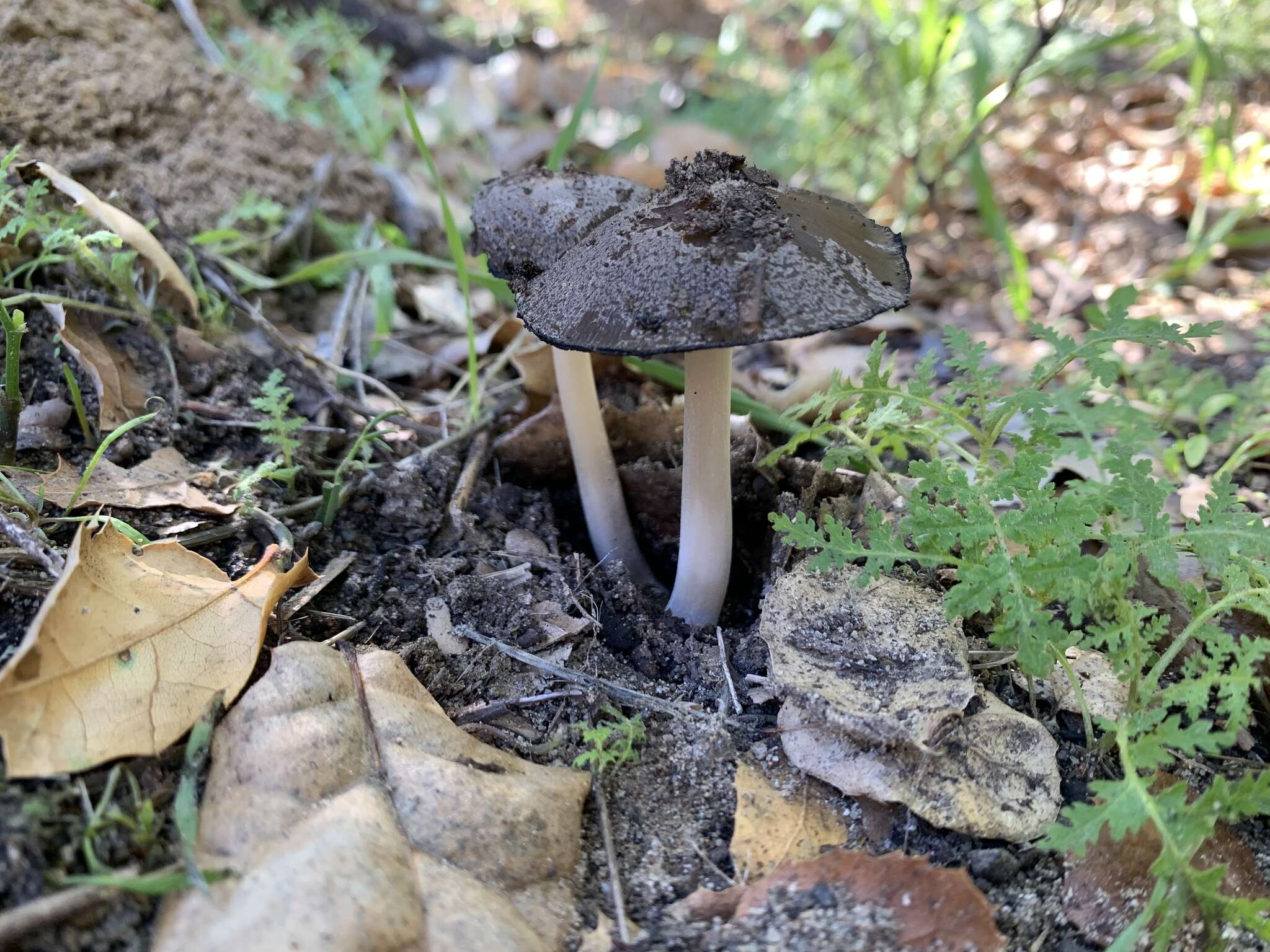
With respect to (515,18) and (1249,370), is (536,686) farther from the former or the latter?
(515,18)

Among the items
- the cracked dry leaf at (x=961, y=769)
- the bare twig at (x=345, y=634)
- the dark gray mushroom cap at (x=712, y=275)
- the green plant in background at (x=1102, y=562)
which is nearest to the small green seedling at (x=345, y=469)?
the bare twig at (x=345, y=634)

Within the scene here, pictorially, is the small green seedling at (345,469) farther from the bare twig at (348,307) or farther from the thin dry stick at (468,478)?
the bare twig at (348,307)

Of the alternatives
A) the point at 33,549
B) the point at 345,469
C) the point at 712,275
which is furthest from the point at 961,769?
the point at 33,549

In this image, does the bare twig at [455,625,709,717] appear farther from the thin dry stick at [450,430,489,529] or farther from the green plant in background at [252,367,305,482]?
the green plant in background at [252,367,305,482]

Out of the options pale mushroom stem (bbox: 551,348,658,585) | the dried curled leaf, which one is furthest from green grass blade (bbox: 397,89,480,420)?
the dried curled leaf

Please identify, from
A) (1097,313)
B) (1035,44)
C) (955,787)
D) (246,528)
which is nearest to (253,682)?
(246,528)

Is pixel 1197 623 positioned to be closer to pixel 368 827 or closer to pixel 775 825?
pixel 775 825
